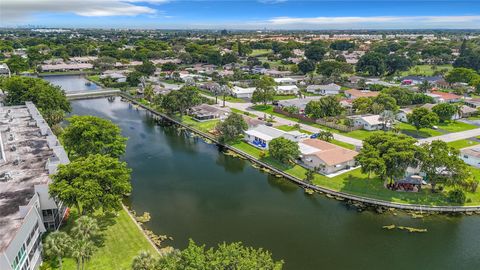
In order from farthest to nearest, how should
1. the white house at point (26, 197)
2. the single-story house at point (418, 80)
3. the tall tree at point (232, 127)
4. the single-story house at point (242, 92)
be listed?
1. the single-story house at point (418, 80)
2. the single-story house at point (242, 92)
3. the tall tree at point (232, 127)
4. the white house at point (26, 197)

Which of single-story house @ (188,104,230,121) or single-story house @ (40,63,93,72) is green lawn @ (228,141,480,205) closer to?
single-story house @ (188,104,230,121)

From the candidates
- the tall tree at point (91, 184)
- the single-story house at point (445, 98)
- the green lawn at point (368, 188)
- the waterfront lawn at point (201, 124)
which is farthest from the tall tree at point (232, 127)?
the single-story house at point (445, 98)

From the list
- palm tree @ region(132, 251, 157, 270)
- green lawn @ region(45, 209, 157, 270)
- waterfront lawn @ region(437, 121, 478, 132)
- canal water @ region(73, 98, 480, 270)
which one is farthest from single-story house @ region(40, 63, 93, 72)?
palm tree @ region(132, 251, 157, 270)

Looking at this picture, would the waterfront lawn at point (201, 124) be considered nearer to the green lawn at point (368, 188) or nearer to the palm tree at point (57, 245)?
the green lawn at point (368, 188)

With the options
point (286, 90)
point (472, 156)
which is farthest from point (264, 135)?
point (286, 90)

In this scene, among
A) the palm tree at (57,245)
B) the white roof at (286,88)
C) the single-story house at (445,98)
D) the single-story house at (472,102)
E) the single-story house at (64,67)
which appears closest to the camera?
the palm tree at (57,245)

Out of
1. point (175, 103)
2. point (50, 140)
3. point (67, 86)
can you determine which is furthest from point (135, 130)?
point (67, 86)
